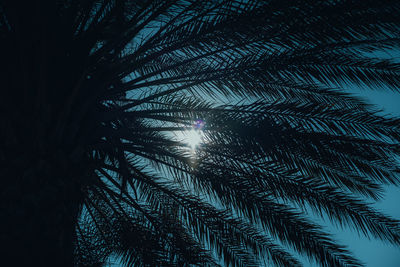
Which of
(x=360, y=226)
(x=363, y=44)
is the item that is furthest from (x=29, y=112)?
(x=360, y=226)

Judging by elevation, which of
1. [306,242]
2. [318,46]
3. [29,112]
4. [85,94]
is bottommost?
[306,242]

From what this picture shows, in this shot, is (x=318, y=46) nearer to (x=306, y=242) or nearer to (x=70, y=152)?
(x=306, y=242)

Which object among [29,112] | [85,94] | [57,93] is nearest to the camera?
[29,112]

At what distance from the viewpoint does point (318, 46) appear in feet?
10.6

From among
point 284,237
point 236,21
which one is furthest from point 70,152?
point 284,237

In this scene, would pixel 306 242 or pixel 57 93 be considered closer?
pixel 57 93

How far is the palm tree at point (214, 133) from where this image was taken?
259cm

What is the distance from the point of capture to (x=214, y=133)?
3.33 m

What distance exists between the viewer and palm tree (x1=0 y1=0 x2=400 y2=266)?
8.51ft

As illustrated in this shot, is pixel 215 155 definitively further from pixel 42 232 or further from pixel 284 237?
pixel 42 232

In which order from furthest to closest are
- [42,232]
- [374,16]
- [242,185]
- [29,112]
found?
[242,185]
[374,16]
[29,112]
[42,232]

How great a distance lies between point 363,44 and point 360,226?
7.82 feet

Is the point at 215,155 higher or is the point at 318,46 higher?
the point at 318,46

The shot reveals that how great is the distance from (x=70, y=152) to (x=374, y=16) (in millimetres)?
3524
